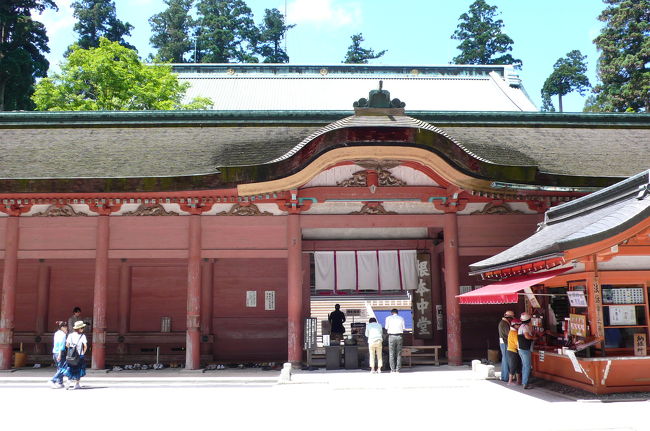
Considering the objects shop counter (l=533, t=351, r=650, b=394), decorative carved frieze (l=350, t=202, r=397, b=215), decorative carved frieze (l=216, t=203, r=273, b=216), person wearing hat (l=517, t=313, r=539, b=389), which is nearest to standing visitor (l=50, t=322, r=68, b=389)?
decorative carved frieze (l=216, t=203, r=273, b=216)

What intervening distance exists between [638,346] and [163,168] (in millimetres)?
10454

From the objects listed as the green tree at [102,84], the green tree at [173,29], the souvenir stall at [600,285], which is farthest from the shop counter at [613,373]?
the green tree at [173,29]

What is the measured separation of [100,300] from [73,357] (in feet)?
8.04

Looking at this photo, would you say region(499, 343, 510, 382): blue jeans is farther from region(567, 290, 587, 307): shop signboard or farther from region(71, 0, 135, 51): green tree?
region(71, 0, 135, 51): green tree

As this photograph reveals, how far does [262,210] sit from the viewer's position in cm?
1391

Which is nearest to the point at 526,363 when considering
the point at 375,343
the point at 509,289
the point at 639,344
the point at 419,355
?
the point at 509,289

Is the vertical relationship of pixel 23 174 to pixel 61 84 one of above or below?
below

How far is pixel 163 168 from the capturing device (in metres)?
13.5

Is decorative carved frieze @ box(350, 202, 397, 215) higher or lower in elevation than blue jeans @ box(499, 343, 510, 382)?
higher

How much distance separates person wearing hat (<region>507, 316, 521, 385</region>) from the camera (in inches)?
423

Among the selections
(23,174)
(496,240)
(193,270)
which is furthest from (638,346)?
(23,174)

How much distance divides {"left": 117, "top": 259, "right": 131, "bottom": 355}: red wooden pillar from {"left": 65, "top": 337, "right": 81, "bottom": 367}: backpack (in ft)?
16.2

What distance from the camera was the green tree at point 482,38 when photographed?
51312 mm

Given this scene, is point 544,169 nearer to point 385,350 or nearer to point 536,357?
point 536,357
